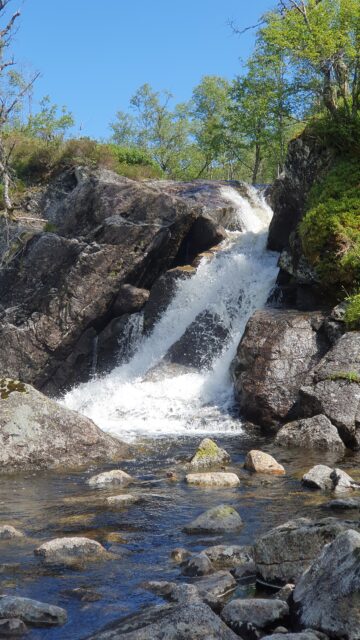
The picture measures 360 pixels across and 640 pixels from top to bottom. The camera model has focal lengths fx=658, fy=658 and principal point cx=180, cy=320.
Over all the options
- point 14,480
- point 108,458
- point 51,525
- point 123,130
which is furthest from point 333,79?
point 123,130

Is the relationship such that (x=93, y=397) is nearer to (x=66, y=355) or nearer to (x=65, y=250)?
(x=66, y=355)

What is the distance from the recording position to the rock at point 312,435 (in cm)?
1309

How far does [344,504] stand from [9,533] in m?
4.32

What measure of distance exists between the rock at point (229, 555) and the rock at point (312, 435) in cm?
621

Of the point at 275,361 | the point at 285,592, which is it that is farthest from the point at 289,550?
the point at 275,361

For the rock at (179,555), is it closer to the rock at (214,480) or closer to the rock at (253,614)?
the rock at (253,614)

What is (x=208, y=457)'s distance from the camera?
1233cm

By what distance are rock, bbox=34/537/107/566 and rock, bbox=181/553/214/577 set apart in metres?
1.06

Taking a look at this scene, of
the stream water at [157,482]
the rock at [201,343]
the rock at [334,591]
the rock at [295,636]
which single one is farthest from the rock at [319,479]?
the rock at [201,343]

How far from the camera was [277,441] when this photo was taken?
13.6 meters

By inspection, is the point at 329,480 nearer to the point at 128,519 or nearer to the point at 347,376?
the point at 128,519

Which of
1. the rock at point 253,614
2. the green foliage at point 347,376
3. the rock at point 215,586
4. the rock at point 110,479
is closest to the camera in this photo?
the rock at point 253,614

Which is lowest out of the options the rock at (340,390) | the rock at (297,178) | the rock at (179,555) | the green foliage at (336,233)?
the rock at (179,555)

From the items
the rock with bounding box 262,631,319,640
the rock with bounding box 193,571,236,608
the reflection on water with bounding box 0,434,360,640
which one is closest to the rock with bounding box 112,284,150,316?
the reflection on water with bounding box 0,434,360,640
